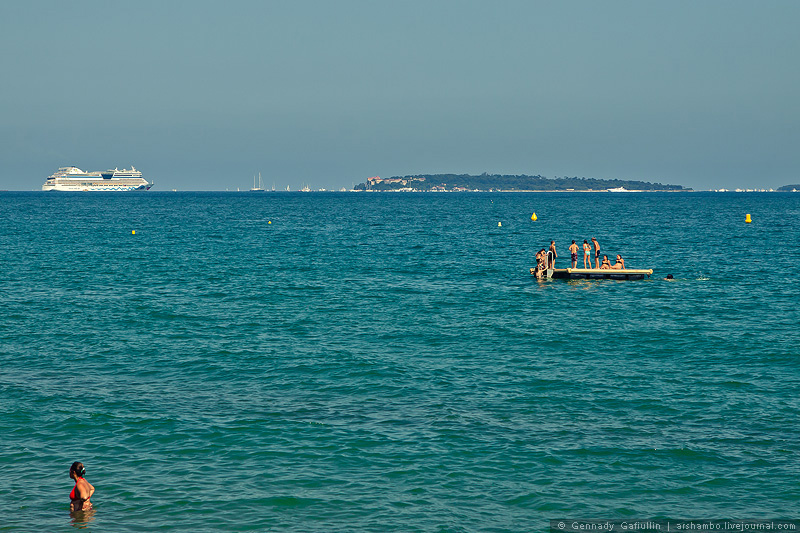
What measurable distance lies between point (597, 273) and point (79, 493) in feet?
127

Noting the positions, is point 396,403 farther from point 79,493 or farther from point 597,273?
point 597,273

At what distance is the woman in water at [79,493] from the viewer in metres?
15.4

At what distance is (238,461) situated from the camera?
1822 cm

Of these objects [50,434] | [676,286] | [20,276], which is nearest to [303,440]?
[50,434]

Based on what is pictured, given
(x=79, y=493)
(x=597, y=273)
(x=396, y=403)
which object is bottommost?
(x=79, y=493)

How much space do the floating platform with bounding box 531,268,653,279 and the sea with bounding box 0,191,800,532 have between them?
0.95 meters

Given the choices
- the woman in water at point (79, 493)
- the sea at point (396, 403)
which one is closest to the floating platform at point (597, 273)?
the sea at point (396, 403)

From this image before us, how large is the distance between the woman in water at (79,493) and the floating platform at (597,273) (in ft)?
122

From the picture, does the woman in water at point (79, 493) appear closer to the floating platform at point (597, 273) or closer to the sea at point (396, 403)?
the sea at point (396, 403)

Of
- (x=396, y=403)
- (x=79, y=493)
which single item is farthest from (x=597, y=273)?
(x=79, y=493)

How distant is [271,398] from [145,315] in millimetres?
16017

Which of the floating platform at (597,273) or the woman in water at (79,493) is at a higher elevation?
the floating platform at (597,273)

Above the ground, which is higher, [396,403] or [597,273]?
[597,273]

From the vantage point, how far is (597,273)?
160ft
